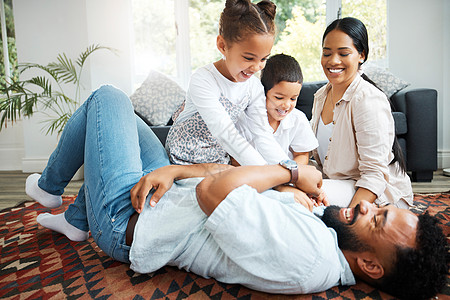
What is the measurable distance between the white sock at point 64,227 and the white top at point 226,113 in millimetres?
663

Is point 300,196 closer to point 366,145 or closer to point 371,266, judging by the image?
point 371,266

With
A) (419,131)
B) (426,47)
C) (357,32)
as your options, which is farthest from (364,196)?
(426,47)

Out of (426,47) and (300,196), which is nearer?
(300,196)

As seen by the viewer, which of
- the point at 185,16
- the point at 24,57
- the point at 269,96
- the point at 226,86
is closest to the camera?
the point at 226,86

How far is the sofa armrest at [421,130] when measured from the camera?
3016 mm

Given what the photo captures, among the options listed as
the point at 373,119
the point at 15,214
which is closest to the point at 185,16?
the point at 15,214

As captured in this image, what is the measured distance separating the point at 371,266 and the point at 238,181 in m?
0.44

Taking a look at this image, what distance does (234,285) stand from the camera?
1.09 metres

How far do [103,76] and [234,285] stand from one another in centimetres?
359

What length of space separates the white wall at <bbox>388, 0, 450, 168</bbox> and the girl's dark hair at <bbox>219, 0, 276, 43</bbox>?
3.22 meters

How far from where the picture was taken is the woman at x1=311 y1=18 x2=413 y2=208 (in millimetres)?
1478

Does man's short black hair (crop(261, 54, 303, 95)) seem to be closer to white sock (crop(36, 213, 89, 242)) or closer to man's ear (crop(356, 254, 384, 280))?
man's ear (crop(356, 254, 384, 280))

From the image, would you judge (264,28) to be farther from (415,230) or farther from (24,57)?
(24,57)

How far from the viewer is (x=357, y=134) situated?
60.3 inches
